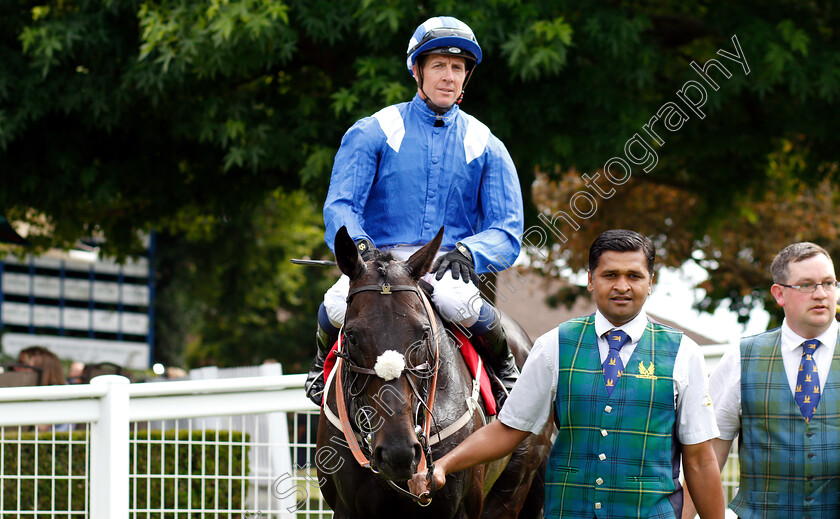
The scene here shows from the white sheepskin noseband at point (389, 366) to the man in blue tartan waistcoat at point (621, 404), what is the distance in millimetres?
345

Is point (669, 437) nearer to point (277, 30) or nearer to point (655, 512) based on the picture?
point (655, 512)

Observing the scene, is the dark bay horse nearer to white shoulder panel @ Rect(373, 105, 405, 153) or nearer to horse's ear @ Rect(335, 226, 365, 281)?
horse's ear @ Rect(335, 226, 365, 281)

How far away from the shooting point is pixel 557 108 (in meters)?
8.53

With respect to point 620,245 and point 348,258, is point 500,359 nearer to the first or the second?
point 348,258

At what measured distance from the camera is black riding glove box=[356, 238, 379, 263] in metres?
3.90

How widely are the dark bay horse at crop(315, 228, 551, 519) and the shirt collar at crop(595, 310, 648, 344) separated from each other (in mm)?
671

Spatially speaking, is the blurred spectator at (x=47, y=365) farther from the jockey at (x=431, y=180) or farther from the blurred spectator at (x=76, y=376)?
the jockey at (x=431, y=180)

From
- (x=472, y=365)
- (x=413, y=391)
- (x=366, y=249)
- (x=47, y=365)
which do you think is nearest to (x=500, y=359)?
(x=472, y=365)

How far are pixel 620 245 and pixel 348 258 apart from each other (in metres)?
1.04

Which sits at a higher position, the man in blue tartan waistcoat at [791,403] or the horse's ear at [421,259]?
the horse's ear at [421,259]

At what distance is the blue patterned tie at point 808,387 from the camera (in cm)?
342

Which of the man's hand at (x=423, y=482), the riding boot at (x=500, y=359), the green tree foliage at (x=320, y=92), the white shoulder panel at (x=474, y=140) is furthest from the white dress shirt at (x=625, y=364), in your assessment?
the green tree foliage at (x=320, y=92)

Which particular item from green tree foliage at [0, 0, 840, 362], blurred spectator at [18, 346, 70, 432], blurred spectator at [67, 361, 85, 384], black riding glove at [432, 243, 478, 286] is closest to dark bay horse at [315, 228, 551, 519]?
black riding glove at [432, 243, 478, 286]

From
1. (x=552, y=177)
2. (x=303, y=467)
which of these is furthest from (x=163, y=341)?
(x=303, y=467)
